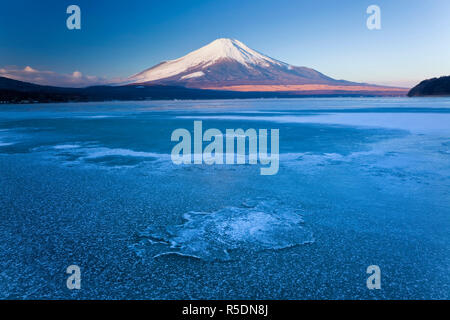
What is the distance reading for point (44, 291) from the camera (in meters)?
2.32

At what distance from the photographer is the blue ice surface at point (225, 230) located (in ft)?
7.88

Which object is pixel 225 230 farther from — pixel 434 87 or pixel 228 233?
pixel 434 87

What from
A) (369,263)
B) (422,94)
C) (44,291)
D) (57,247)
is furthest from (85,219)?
(422,94)

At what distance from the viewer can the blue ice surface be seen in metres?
2.40

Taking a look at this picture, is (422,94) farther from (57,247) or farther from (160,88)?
(57,247)

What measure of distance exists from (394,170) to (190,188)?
12.9ft

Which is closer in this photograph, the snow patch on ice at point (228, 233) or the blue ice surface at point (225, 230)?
the blue ice surface at point (225, 230)

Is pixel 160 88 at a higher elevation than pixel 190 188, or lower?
higher

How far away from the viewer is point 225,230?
335cm

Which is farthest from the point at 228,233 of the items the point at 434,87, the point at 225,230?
the point at 434,87

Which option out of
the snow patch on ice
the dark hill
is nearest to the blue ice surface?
the snow patch on ice

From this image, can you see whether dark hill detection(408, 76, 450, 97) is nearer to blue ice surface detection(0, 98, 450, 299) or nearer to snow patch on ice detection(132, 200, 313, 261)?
blue ice surface detection(0, 98, 450, 299)

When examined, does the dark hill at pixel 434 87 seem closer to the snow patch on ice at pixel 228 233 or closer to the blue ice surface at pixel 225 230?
the blue ice surface at pixel 225 230

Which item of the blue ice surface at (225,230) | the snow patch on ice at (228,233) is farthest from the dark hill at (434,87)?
the snow patch on ice at (228,233)
